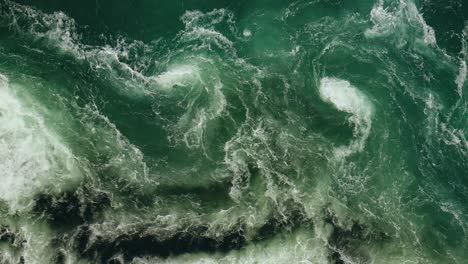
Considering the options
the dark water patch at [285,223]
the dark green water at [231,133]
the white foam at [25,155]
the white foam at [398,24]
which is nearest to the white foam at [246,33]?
the dark green water at [231,133]

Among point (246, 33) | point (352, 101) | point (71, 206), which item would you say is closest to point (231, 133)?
point (246, 33)

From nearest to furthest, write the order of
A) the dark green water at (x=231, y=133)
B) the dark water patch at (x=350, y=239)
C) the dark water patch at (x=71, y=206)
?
the dark water patch at (x=71, y=206) → the dark green water at (x=231, y=133) → the dark water patch at (x=350, y=239)

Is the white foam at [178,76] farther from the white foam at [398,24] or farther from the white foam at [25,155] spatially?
the white foam at [398,24]

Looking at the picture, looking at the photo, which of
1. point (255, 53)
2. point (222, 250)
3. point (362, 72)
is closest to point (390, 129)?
point (362, 72)

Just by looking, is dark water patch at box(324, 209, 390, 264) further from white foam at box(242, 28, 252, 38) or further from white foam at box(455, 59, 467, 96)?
white foam at box(242, 28, 252, 38)

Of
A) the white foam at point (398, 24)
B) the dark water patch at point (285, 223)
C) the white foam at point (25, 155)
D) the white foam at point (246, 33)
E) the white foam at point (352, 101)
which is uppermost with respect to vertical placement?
the white foam at point (398, 24)

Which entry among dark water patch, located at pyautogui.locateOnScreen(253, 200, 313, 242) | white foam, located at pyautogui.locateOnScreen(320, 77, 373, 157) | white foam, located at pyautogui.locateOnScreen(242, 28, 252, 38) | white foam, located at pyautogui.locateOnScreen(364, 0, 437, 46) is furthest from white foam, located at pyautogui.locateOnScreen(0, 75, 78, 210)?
white foam, located at pyautogui.locateOnScreen(364, 0, 437, 46)
